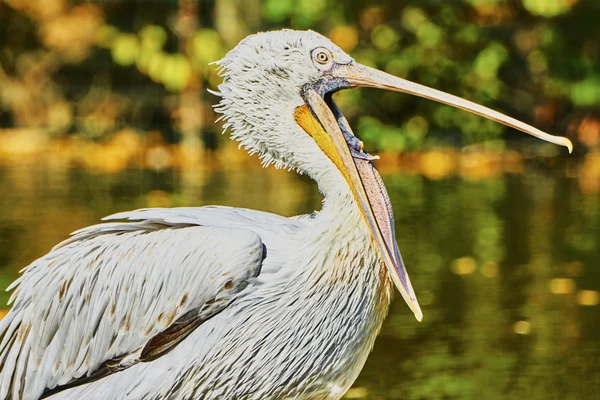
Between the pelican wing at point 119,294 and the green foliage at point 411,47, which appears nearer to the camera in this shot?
the pelican wing at point 119,294

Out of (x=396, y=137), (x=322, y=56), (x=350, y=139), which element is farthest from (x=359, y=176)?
(x=396, y=137)

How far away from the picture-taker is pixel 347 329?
3699mm

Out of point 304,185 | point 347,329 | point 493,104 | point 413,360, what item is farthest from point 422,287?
point 493,104

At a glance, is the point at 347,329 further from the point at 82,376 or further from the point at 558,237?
the point at 558,237

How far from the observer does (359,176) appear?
372 centimetres

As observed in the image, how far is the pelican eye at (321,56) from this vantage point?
149 inches

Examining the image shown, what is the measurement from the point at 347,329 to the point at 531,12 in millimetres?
13478

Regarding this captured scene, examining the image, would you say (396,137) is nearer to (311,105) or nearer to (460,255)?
(460,255)

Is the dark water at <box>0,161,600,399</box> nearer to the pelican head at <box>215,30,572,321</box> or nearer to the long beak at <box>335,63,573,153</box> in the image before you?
the pelican head at <box>215,30,572,321</box>

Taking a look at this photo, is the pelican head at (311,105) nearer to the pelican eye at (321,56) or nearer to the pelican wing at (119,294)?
the pelican eye at (321,56)

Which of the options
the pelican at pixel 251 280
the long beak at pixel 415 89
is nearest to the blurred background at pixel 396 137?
the pelican at pixel 251 280

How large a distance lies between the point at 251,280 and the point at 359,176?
1.51 feet

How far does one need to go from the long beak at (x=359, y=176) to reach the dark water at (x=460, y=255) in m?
1.92

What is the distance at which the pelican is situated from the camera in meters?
3.68
